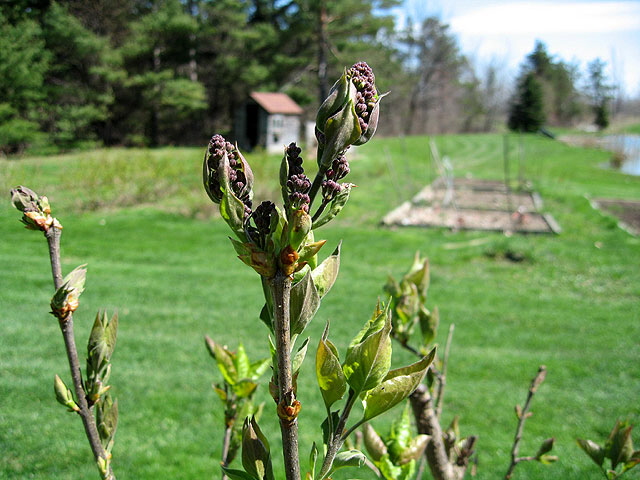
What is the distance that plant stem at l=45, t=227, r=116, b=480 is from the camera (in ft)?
3.07

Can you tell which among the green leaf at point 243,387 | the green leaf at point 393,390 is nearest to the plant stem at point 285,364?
the green leaf at point 393,390

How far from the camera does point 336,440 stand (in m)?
0.74

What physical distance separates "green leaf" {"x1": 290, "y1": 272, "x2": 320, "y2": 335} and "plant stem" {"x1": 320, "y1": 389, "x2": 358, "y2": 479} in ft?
0.42

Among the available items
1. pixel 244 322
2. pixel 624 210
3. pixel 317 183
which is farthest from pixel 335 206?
pixel 624 210

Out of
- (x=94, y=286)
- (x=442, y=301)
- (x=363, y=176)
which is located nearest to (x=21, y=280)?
(x=94, y=286)

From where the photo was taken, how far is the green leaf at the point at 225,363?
1.35 metres

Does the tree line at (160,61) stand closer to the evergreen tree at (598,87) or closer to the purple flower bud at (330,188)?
the purple flower bud at (330,188)

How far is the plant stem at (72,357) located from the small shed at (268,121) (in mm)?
23018

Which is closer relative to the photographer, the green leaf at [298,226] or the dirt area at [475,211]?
the green leaf at [298,226]

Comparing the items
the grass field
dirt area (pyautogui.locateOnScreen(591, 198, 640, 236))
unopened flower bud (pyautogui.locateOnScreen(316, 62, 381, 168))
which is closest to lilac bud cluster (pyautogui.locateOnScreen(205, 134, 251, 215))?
unopened flower bud (pyautogui.locateOnScreen(316, 62, 381, 168))

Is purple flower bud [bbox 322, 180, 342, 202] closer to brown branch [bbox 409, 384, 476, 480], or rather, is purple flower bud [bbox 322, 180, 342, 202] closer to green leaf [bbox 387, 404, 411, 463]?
brown branch [bbox 409, 384, 476, 480]

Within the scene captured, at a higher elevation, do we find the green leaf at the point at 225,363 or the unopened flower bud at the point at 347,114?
the unopened flower bud at the point at 347,114

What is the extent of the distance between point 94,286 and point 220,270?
5.86 feet

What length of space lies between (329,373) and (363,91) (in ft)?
1.22
